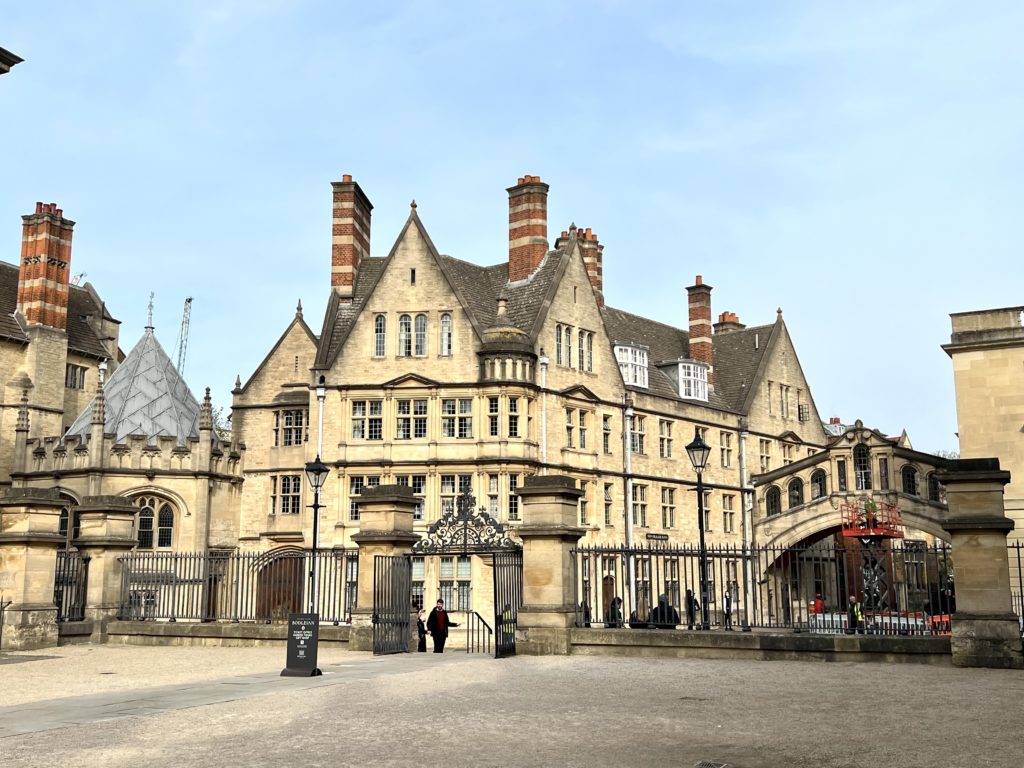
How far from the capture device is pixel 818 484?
156 ft

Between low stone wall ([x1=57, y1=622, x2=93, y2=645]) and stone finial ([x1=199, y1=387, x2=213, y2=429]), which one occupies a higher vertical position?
stone finial ([x1=199, y1=387, x2=213, y2=429])

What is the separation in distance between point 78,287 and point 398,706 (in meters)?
48.0

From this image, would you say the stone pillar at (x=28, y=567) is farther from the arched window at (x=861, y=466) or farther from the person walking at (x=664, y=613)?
the arched window at (x=861, y=466)

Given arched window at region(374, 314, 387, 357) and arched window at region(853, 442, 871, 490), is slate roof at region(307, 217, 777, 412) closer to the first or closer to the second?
arched window at region(374, 314, 387, 357)

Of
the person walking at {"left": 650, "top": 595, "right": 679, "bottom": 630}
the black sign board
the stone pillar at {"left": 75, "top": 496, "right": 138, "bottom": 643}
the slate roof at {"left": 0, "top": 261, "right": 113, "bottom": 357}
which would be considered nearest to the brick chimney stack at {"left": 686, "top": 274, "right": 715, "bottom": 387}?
the slate roof at {"left": 0, "top": 261, "right": 113, "bottom": 357}

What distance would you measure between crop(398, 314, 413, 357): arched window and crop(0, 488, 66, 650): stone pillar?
17.5m

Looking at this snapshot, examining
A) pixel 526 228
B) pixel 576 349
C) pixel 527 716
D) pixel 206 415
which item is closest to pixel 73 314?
pixel 206 415

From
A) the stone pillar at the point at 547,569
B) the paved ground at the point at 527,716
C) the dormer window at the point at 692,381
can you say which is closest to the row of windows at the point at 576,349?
the dormer window at the point at 692,381

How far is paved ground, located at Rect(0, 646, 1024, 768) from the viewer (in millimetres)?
8805

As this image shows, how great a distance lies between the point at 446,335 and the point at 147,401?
12.7m

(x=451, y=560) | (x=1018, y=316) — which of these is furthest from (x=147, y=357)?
(x=1018, y=316)

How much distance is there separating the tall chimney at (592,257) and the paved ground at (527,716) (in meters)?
31.6

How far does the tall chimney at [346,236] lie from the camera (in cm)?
4219

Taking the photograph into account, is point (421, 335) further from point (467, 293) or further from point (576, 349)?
point (576, 349)
